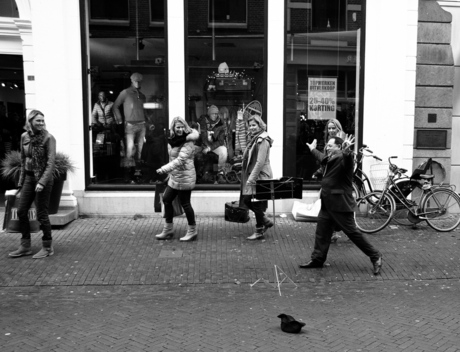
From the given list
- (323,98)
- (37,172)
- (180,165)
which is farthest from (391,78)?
(37,172)

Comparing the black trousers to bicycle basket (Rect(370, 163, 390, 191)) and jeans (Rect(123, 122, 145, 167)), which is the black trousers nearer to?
bicycle basket (Rect(370, 163, 390, 191))

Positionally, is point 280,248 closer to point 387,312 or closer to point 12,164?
point 387,312

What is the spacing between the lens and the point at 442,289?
→ 593 cm

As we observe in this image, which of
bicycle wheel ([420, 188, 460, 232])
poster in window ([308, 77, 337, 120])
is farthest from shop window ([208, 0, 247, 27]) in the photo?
bicycle wheel ([420, 188, 460, 232])

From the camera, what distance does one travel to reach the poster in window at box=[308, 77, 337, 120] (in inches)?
399

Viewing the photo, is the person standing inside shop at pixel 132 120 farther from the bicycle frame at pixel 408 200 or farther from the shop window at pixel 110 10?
the bicycle frame at pixel 408 200

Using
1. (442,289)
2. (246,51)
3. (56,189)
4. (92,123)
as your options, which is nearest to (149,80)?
(92,123)

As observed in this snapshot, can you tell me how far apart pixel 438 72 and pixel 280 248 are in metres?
4.93

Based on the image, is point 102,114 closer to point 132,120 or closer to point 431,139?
point 132,120

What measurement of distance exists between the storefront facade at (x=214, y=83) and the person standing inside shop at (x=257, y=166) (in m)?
1.83

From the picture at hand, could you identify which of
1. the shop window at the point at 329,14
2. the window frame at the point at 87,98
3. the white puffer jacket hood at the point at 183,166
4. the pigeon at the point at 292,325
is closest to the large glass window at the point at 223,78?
the window frame at the point at 87,98

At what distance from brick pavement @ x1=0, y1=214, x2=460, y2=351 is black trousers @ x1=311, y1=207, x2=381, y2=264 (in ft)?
0.85

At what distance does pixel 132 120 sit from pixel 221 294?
518cm

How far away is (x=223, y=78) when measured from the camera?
10.1 metres
